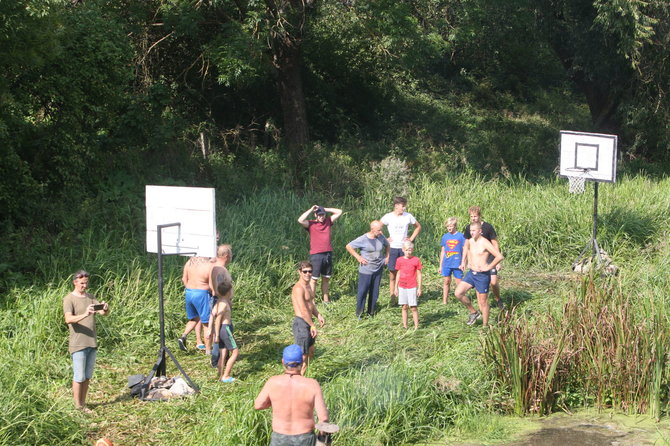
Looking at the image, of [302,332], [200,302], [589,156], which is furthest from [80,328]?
[589,156]

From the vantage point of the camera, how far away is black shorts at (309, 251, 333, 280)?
12.4 meters

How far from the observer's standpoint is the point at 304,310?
902 centimetres

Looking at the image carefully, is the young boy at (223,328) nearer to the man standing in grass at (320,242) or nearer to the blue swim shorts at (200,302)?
the blue swim shorts at (200,302)

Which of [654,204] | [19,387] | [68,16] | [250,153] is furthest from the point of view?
[250,153]

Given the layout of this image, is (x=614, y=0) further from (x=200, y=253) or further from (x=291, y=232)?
(x=200, y=253)

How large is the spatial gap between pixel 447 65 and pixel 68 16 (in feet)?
52.7

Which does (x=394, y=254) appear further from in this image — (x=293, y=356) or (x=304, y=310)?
(x=293, y=356)

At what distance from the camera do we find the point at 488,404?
8.50m

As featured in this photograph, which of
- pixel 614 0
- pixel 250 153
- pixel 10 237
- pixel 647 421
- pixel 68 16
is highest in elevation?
pixel 614 0

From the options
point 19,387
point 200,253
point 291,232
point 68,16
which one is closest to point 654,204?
point 291,232

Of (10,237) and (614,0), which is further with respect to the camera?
(614,0)

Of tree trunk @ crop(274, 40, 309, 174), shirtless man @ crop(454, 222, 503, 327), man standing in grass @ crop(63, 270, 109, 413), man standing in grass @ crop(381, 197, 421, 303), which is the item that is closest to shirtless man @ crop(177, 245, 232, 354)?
man standing in grass @ crop(63, 270, 109, 413)

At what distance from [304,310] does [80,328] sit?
7.64 feet

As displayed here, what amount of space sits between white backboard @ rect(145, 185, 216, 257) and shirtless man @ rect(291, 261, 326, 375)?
3.26 feet
